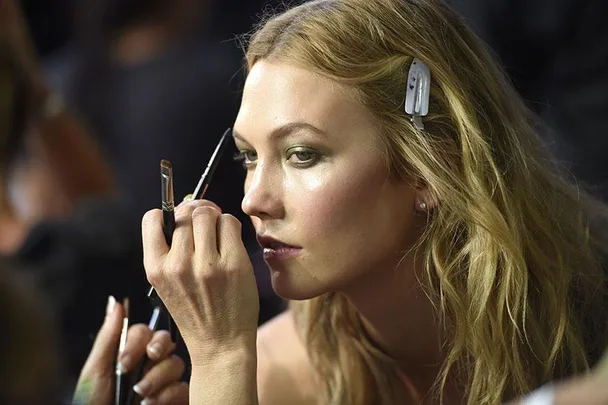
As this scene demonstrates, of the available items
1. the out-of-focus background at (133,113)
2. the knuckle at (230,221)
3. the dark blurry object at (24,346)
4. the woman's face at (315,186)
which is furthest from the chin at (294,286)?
the dark blurry object at (24,346)

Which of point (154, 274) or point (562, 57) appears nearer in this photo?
point (154, 274)

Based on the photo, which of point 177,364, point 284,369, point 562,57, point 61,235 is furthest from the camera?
point 562,57

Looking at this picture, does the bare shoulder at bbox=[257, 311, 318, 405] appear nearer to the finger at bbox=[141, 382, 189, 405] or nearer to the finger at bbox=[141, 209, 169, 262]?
the finger at bbox=[141, 382, 189, 405]

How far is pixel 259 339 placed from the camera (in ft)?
6.12

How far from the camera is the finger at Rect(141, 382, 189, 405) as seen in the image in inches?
63.4

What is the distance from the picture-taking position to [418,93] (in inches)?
61.1

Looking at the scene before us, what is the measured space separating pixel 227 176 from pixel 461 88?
999 millimetres

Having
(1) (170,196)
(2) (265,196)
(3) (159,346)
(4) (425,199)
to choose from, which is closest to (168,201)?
(1) (170,196)

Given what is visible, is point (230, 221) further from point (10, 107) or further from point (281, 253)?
point (10, 107)

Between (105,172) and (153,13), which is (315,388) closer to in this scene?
(105,172)

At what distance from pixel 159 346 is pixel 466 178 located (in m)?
0.55

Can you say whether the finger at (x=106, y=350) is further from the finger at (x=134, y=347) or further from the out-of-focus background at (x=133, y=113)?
the out-of-focus background at (x=133, y=113)

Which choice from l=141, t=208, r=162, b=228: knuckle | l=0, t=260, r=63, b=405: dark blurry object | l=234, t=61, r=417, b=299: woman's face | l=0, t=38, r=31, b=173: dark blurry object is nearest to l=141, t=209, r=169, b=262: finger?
l=141, t=208, r=162, b=228: knuckle

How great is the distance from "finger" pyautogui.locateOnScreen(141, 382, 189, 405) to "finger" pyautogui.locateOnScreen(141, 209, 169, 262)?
0.27m
